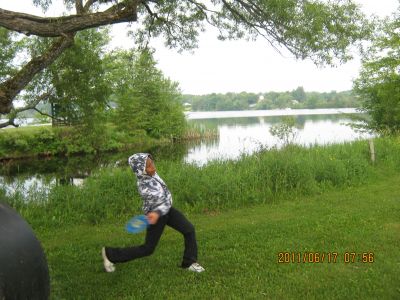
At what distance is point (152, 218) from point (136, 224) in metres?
0.20

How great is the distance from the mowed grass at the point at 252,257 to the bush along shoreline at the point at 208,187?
60 centimetres

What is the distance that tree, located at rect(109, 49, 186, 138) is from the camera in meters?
45.6

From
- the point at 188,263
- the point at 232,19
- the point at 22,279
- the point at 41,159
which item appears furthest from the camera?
the point at 41,159

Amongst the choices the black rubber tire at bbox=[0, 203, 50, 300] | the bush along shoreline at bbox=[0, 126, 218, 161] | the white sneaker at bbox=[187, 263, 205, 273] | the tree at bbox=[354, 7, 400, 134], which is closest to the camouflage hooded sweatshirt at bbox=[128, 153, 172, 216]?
the white sneaker at bbox=[187, 263, 205, 273]

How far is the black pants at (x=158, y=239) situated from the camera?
5.28 metres

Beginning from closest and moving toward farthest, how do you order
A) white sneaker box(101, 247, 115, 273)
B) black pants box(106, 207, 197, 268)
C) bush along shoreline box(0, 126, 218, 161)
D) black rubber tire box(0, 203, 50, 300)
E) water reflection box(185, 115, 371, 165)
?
black rubber tire box(0, 203, 50, 300)
black pants box(106, 207, 197, 268)
white sneaker box(101, 247, 115, 273)
water reflection box(185, 115, 371, 165)
bush along shoreline box(0, 126, 218, 161)

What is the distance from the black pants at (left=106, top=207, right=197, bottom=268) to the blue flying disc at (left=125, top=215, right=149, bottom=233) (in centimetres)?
30

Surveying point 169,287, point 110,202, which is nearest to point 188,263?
point 169,287

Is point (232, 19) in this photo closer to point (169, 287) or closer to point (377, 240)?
point (377, 240)

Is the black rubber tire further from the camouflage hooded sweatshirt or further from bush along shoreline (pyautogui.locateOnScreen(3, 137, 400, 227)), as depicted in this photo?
bush along shoreline (pyautogui.locateOnScreen(3, 137, 400, 227))

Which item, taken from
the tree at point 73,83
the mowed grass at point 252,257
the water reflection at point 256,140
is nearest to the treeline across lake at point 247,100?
the water reflection at point 256,140

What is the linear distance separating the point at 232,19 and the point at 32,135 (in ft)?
95.0

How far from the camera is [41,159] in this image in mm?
34469

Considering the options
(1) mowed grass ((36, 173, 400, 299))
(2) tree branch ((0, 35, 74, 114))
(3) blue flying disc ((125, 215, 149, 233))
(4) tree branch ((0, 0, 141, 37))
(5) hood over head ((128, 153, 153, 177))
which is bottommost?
(1) mowed grass ((36, 173, 400, 299))
